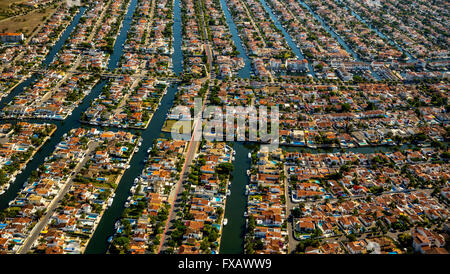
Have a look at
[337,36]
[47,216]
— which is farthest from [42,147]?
[337,36]

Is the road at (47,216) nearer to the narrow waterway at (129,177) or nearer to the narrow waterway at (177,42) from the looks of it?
the narrow waterway at (129,177)

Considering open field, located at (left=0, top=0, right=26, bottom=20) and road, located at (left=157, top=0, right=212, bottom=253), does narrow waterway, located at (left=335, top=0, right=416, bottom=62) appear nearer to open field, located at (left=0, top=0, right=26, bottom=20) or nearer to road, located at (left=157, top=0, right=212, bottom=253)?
road, located at (left=157, top=0, right=212, bottom=253)

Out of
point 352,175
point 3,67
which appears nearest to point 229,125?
point 352,175

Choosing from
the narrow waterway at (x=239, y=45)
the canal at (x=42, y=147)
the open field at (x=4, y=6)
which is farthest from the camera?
the open field at (x=4, y=6)

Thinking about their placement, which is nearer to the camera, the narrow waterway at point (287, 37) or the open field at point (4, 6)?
the narrow waterway at point (287, 37)

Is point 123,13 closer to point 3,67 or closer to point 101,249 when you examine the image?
point 3,67

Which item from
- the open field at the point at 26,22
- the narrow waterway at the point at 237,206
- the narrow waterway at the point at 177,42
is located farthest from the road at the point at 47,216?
the open field at the point at 26,22
